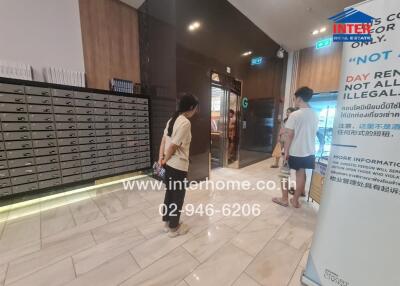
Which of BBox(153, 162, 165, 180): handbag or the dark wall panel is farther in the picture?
the dark wall panel

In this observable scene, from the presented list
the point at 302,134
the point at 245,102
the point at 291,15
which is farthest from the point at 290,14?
the point at 302,134

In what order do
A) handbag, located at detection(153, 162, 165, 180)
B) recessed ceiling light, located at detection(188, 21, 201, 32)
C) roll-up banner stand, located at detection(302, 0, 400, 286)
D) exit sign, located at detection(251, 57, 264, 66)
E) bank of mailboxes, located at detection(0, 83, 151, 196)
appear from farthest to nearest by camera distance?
exit sign, located at detection(251, 57, 264, 66) → recessed ceiling light, located at detection(188, 21, 201, 32) → bank of mailboxes, located at detection(0, 83, 151, 196) → handbag, located at detection(153, 162, 165, 180) → roll-up banner stand, located at detection(302, 0, 400, 286)

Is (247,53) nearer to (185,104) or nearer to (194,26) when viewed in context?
(194,26)

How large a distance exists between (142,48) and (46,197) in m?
2.98

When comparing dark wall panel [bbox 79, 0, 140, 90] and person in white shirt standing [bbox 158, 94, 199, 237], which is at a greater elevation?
dark wall panel [bbox 79, 0, 140, 90]

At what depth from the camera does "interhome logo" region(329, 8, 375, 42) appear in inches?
36.5

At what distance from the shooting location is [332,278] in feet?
3.51

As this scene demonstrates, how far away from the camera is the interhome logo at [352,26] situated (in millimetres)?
927

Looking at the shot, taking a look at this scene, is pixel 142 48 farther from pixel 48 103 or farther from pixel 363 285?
pixel 363 285

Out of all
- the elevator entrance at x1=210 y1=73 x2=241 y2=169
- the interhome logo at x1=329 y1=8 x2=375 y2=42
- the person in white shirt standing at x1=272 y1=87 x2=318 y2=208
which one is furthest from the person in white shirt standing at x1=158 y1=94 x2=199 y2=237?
the elevator entrance at x1=210 y1=73 x2=241 y2=169

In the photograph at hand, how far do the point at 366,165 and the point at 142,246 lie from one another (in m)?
1.80

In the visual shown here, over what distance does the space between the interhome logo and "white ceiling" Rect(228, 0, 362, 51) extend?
2856mm

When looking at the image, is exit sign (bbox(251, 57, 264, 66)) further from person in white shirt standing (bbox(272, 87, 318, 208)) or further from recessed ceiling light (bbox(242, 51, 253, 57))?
person in white shirt standing (bbox(272, 87, 318, 208))

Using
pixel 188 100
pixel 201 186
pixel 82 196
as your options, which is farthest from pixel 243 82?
pixel 82 196
